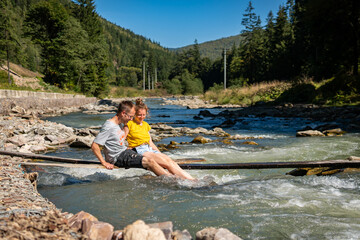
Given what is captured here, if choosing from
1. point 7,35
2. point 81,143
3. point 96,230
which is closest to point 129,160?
point 96,230

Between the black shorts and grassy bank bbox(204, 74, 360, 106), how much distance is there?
53.2 feet

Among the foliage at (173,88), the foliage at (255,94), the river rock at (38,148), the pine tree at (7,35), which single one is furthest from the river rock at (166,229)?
the foliage at (173,88)

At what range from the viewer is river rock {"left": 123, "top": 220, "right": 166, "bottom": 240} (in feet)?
7.50

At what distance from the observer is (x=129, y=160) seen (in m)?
4.66

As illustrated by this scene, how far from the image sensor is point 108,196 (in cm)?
424

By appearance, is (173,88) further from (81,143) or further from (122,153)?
(122,153)

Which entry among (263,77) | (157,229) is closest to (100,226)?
(157,229)

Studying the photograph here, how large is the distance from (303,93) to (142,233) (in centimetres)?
2366

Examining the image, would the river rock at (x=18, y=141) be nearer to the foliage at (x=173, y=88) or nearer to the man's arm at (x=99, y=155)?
the man's arm at (x=99, y=155)

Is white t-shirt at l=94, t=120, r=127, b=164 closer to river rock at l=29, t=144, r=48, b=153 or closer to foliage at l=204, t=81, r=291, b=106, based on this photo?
river rock at l=29, t=144, r=48, b=153

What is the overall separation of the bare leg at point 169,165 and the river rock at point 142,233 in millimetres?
2343

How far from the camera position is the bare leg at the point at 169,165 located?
15.5 feet

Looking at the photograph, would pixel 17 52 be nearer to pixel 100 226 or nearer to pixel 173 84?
pixel 100 226

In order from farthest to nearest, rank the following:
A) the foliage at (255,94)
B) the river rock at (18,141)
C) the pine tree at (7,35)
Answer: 1. the foliage at (255,94)
2. the pine tree at (7,35)
3. the river rock at (18,141)
